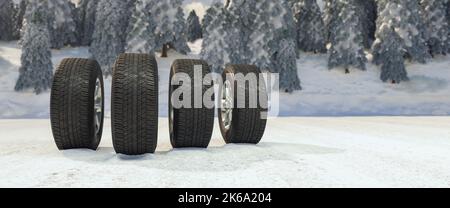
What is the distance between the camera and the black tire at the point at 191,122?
23.1 ft

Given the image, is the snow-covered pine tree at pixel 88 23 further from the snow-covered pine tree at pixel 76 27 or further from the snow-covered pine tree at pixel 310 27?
the snow-covered pine tree at pixel 310 27

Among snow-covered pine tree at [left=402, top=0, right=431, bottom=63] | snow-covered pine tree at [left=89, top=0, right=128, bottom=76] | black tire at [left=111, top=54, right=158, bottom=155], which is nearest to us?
black tire at [left=111, top=54, right=158, bottom=155]

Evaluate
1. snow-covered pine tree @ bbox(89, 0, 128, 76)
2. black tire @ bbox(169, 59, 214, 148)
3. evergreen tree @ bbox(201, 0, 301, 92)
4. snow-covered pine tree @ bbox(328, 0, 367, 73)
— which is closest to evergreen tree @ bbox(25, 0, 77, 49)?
snow-covered pine tree @ bbox(89, 0, 128, 76)

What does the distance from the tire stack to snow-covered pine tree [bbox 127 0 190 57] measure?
33.5 meters

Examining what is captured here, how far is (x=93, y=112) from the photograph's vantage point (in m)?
7.30

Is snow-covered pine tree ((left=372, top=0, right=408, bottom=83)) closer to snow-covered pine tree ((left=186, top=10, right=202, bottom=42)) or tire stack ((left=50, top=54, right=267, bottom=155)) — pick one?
snow-covered pine tree ((left=186, top=10, right=202, bottom=42))

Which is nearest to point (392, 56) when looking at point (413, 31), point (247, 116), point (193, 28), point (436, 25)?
point (413, 31)

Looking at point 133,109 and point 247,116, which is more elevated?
point 133,109

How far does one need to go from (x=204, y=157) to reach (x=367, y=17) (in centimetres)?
4805

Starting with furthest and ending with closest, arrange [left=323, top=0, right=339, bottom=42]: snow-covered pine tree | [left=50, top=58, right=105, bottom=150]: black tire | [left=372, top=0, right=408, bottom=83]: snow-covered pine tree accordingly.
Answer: [left=323, top=0, right=339, bottom=42]: snow-covered pine tree < [left=372, top=0, right=408, bottom=83]: snow-covered pine tree < [left=50, top=58, right=105, bottom=150]: black tire

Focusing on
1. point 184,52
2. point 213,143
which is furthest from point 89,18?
point 213,143

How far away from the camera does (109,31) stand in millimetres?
44469

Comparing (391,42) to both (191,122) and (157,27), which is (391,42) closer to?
(157,27)

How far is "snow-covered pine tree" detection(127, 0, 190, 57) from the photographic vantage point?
135ft
